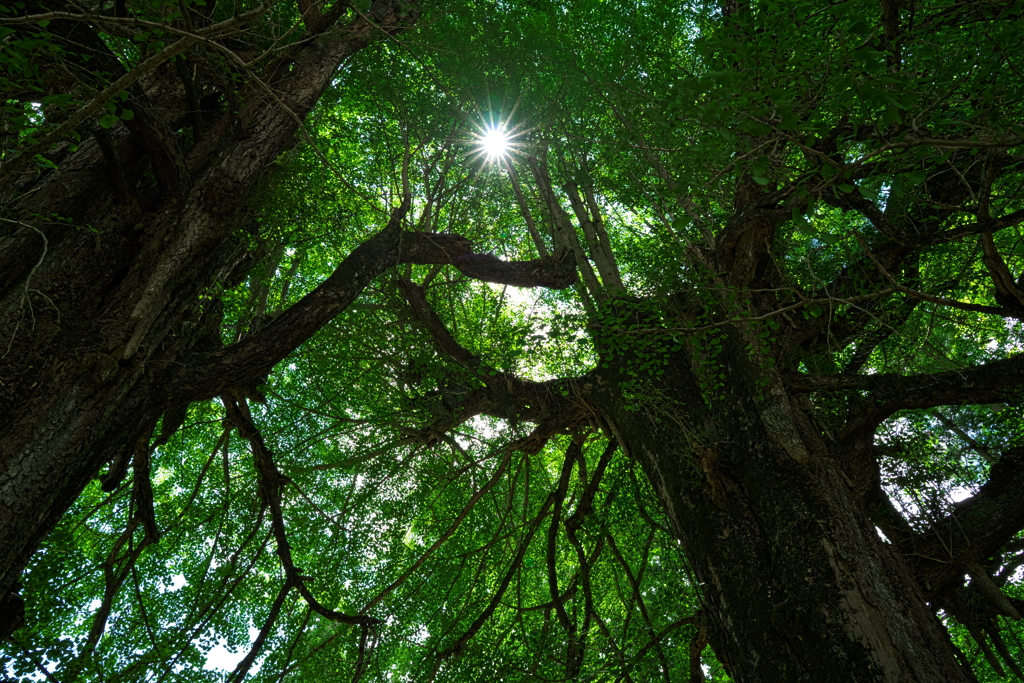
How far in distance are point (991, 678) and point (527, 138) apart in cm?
749

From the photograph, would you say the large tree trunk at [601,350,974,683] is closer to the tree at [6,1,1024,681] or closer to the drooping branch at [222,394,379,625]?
the tree at [6,1,1024,681]

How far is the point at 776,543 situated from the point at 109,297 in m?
4.18

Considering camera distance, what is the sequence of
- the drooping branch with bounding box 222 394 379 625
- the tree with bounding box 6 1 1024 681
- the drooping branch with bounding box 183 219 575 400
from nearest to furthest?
the tree with bounding box 6 1 1024 681 < the drooping branch with bounding box 183 219 575 400 < the drooping branch with bounding box 222 394 379 625

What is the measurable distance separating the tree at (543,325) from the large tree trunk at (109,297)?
0.8 inches

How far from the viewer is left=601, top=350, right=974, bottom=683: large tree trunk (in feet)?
9.16

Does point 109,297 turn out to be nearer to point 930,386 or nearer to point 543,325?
point 543,325

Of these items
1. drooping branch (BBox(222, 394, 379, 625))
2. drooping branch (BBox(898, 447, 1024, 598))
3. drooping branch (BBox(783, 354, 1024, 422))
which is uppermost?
drooping branch (BBox(222, 394, 379, 625))

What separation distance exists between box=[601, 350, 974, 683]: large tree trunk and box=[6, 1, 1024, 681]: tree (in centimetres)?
2

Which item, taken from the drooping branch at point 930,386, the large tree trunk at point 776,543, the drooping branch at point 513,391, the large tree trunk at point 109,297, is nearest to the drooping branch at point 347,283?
the large tree trunk at point 109,297

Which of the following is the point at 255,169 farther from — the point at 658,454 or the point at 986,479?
the point at 986,479

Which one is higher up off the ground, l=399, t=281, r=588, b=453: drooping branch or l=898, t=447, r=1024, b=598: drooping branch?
l=399, t=281, r=588, b=453: drooping branch

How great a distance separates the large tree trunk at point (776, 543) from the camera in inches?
110

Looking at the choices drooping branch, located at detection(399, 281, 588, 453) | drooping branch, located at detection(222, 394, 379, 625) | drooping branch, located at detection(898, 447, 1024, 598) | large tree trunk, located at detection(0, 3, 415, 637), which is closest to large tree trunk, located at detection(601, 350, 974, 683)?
drooping branch, located at detection(898, 447, 1024, 598)

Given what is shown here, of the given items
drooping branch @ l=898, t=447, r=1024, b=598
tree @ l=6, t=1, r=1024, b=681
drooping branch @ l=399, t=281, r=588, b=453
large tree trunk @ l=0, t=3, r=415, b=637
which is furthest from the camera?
drooping branch @ l=399, t=281, r=588, b=453
